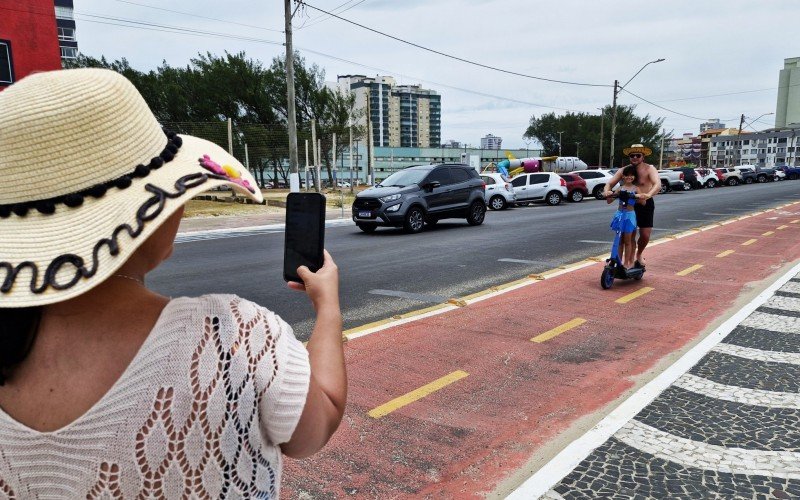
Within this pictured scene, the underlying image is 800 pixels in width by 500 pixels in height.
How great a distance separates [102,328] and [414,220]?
Answer: 13.4 m

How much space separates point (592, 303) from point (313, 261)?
561 cm

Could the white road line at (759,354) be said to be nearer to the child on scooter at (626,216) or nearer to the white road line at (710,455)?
the white road line at (710,455)

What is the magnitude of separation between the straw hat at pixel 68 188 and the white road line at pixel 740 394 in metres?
3.94

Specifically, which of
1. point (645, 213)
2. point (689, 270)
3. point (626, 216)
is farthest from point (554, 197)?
point (626, 216)

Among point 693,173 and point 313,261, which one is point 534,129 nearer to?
point 693,173

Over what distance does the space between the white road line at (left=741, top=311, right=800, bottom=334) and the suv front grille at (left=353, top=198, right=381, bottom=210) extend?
9403 millimetres

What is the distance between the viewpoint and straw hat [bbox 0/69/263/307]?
930 mm

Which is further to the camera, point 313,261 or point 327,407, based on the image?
point 313,261

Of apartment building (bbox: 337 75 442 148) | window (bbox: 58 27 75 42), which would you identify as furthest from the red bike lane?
window (bbox: 58 27 75 42)

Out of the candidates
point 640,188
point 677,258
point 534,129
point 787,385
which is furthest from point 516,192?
point 534,129

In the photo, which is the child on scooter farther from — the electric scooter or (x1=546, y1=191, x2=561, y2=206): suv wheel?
(x1=546, y1=191, x2=561, y2=206): suv wheel

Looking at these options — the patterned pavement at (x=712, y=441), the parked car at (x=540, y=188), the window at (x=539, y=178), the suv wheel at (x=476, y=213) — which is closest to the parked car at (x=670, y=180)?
the parked car at (x=540, y=188)

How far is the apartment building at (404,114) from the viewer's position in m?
116

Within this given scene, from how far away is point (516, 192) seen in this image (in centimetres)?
2686
